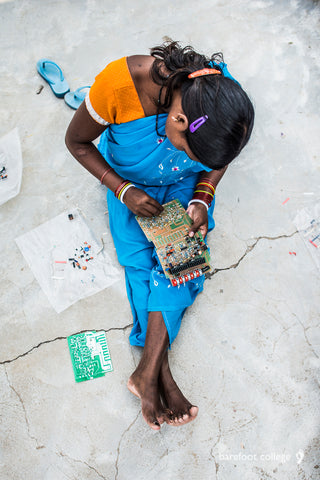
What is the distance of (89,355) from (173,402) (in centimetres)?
51

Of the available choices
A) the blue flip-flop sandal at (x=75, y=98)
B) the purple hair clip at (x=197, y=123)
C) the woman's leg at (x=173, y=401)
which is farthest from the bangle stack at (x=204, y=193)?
the blue flip-flop sandal at (x=75, y=98)

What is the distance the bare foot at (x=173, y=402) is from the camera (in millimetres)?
1752

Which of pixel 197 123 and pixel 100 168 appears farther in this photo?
pixel 100 168

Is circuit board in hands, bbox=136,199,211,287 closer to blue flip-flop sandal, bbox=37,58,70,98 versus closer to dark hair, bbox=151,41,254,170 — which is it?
dark hair, bbox=151,41,254,170

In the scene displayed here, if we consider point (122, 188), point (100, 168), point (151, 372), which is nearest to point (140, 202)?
point (122, 188)

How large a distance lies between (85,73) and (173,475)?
254 centimetres

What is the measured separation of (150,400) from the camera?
5.76 feet

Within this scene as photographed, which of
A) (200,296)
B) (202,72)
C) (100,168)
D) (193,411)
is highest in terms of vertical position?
(202,72)

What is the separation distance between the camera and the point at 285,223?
2.26m

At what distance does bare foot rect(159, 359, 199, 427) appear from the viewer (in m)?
1.75

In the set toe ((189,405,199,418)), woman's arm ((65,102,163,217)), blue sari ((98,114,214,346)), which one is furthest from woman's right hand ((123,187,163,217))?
toe ((189,405,199,418))

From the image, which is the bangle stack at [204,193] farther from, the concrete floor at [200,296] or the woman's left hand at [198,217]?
the concrete floor at [200,296]

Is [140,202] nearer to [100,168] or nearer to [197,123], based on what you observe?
[100,168]

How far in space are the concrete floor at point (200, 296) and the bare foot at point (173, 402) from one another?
124 millimetres
